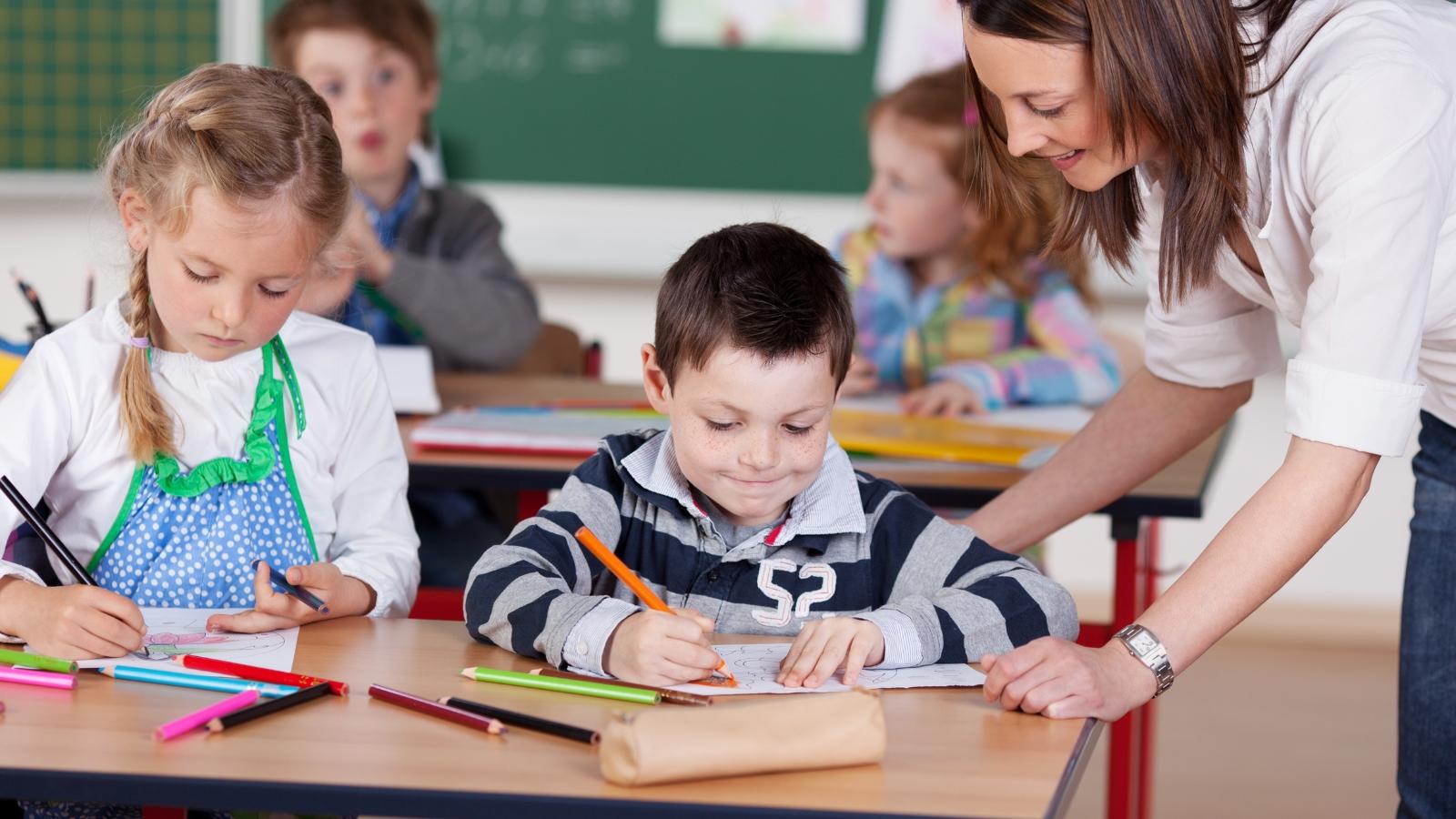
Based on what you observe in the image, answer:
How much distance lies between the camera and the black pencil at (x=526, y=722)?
106 cm

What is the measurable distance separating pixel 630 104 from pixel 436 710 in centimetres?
275

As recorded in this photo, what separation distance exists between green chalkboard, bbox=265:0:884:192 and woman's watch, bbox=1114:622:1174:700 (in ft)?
8.52

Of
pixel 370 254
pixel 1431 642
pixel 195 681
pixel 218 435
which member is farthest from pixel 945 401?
pixel 195 681

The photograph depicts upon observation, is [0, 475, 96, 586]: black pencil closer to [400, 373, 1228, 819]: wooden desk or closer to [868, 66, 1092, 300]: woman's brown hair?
[400, 373, 1228, 819]: wooden desk

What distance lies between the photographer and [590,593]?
143cm

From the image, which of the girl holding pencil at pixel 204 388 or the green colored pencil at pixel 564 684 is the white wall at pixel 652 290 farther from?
the green colored pencil at pixel 564 684

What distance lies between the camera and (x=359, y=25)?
109 inches

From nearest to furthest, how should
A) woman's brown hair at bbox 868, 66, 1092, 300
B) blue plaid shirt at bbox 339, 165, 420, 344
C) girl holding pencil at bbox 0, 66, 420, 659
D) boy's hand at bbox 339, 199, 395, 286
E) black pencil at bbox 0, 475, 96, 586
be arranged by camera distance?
1. black pencil at bbox 0, 475, 96, 586
2. girl holding pencil at bbox 0, 66, 420, 659
3. boy's hand at bbox 339, 199, 395, 286
4. blue plaid shirt at bbox 339, 165, 420, 344
5. woman's brown hair at bbox 868, 66, 1092, 300

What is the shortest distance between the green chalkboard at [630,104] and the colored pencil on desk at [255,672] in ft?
8.60

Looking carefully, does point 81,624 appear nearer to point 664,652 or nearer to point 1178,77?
A: point 664,652

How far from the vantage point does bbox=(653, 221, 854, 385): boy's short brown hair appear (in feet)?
4.39

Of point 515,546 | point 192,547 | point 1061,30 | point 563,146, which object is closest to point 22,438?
point 192,547

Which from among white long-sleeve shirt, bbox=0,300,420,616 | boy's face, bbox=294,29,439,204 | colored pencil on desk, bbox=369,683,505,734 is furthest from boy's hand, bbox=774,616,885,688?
boy's face, bbox=294,29,439,204

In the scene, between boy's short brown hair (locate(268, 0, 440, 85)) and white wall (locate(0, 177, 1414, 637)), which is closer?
boy's short brown hair (locate(268, 0, 440, 85))
